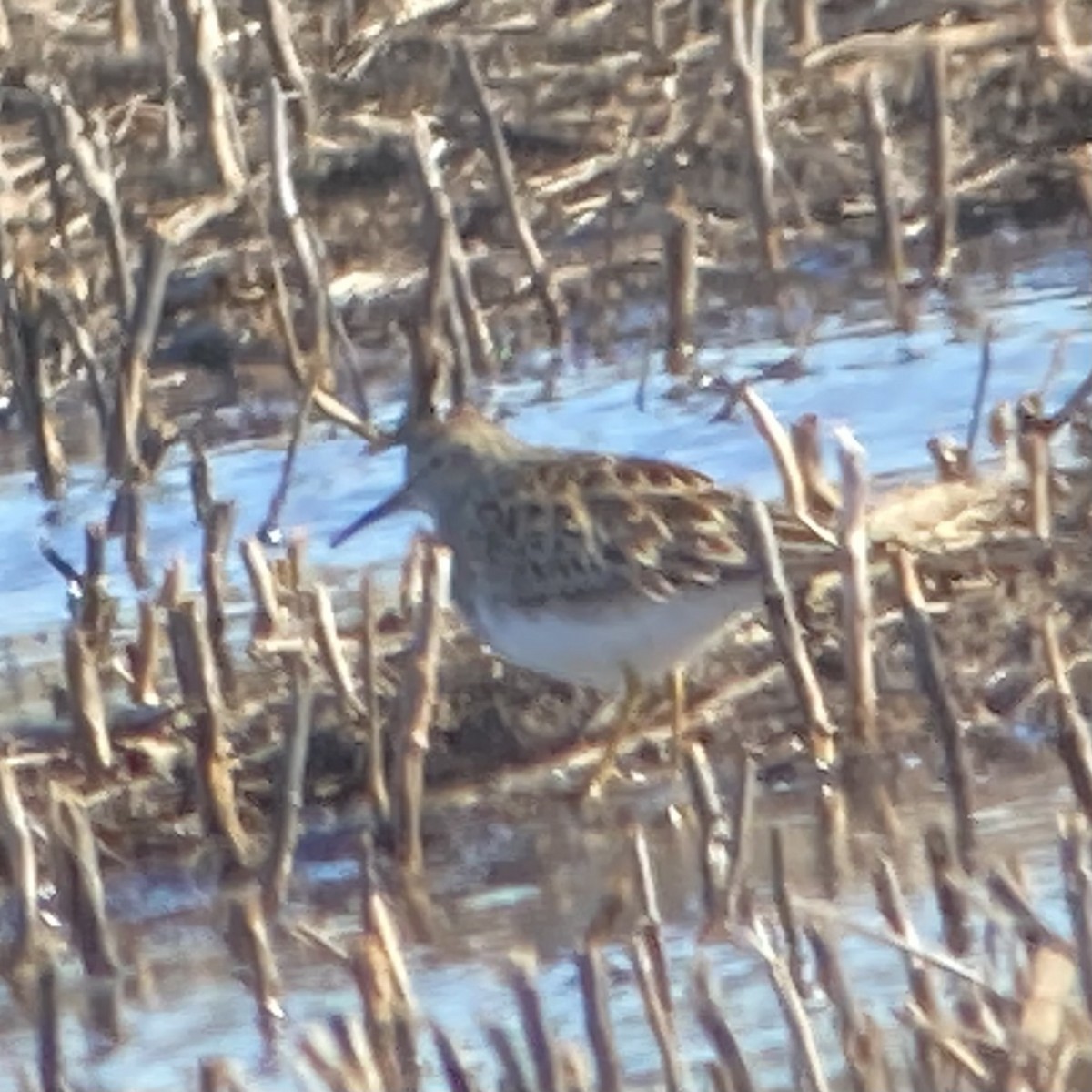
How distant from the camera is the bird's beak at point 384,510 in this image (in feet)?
25.1

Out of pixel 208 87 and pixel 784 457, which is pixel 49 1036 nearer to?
pixel 784 457

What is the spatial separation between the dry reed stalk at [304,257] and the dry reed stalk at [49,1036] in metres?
3.74

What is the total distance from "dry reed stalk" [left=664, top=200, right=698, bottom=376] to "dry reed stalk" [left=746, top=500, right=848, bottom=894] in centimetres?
284

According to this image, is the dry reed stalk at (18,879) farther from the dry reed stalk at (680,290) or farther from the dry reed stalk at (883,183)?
the dry reed stalk at (883,183)

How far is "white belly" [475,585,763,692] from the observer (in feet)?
21.8

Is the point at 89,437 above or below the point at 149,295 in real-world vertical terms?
below

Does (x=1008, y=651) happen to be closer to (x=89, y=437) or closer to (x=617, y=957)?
(x=617, y=957)

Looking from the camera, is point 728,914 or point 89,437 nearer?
point 728,914

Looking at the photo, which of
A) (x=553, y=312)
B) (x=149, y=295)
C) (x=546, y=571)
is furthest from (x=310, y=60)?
(x=546, y=571)

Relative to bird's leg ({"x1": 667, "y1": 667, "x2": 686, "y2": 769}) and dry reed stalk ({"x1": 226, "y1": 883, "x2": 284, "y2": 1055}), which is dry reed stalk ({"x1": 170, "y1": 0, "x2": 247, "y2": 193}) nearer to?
bird's leg ({"x1": 667, "y1": 667, "x2": 686, "y2": 769})

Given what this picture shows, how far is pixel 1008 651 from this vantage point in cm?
661

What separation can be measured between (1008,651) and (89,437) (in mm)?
3284

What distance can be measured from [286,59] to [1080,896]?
6.25m

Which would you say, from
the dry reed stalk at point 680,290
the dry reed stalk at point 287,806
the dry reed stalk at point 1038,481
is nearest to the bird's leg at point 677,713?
the dry reed stalk at point 1038,481
